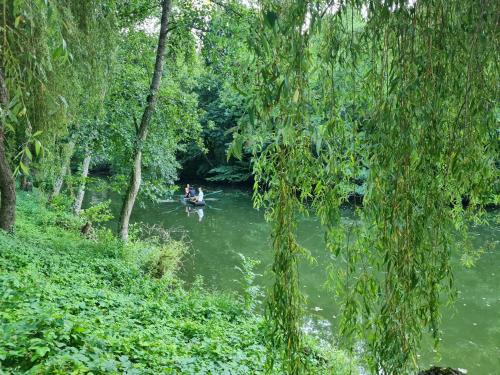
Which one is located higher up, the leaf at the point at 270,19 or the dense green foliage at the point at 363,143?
the leaf at the point at 270,19

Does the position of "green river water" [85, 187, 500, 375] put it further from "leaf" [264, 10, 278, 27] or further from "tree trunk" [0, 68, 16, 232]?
"tree trunk" [0, 68, 16, 232]

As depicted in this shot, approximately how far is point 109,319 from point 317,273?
7111mm

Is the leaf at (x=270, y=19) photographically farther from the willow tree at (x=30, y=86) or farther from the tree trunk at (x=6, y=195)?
the tree trunk at (x=6, y=195)

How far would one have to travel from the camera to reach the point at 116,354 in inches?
132

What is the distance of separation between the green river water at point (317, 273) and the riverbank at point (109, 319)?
37.5 inches

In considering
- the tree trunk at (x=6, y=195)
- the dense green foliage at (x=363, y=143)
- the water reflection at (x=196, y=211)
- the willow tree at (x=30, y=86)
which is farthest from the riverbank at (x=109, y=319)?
the water reflection at (x=196, y=211)

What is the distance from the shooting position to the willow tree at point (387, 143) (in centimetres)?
174

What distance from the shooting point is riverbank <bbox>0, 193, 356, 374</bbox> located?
3.01 meters

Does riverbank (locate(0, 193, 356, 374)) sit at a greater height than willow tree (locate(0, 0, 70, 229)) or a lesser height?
lesser

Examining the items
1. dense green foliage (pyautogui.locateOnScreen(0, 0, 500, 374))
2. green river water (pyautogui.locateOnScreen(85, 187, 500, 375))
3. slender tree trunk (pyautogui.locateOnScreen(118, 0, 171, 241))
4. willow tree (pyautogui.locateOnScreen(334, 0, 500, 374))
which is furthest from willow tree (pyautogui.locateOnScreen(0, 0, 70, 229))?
slender tree trunk (pyautogui.locateOnScreen(118, 0, 171, 241))

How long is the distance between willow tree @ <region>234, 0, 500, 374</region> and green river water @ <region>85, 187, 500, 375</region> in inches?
14.5

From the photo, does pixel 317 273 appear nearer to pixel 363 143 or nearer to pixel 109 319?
pixel 109 319

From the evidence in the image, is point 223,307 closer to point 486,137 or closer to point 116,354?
point 116,354

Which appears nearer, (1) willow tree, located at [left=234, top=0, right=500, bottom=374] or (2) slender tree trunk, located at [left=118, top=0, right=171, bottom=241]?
(1) willow tree, located at [left=234, top=0, right=500, bottom=374]
